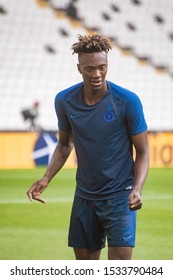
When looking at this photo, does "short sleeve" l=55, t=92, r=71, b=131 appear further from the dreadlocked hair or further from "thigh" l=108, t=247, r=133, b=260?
"thigh" l=108, t=247, r=133, b=260

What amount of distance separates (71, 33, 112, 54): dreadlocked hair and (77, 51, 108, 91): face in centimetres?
3

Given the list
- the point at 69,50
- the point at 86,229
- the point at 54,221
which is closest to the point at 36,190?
the point at 86,229

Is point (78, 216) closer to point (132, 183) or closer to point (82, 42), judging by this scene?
point (132, 183)

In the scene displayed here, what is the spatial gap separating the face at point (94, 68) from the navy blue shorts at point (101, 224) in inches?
29.8

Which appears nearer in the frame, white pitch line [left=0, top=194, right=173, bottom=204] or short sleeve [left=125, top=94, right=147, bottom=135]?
short sleeve [left=125, top=94, right=147, bottom=135]

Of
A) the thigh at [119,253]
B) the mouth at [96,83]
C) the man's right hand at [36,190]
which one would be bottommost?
the thigh at [119,253]

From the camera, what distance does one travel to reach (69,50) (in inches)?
1030

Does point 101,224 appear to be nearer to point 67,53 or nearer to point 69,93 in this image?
point 69,93

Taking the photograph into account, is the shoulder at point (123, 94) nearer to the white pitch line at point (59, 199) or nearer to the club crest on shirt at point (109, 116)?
the club crest on shirt at point (109, 116)

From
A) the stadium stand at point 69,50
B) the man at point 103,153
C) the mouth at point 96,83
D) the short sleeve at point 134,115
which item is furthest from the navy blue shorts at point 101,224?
the stadium stand at point 69,50

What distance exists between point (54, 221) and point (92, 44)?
20.1 feet

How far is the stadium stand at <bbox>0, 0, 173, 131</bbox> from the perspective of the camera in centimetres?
2444

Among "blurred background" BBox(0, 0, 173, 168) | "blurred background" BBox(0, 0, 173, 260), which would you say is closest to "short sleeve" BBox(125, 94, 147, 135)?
"blurred background" BBox(0, 0, 173, 260)

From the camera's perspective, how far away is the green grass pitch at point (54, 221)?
8.43 metres
